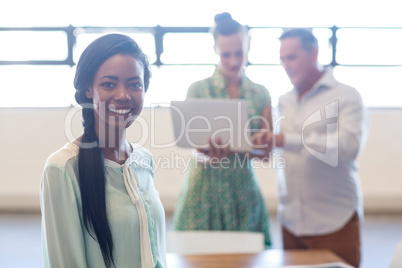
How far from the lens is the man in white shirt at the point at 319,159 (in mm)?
1783

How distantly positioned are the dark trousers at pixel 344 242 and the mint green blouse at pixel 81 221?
125 cm

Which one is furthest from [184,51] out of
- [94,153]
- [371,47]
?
[94,153]

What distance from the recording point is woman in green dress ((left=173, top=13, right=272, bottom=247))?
164 centimetres

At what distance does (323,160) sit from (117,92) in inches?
55.2

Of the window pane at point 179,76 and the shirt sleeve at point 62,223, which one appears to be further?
the window pane at point 179,76

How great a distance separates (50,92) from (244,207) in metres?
0.91

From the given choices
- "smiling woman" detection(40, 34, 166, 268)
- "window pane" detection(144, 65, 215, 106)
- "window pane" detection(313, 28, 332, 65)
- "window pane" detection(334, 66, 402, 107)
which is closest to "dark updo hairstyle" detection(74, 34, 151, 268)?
"smiling woman" detection(40, 34, 166, 268)

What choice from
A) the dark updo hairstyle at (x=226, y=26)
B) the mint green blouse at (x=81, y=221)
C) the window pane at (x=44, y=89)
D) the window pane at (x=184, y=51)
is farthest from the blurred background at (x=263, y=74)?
the mint green blouse at (x=81, y=221)

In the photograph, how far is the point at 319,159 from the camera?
1.85 m

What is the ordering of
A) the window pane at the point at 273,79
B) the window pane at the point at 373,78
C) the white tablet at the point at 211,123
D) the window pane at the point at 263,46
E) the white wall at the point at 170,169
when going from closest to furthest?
the white tablet at the point at 211,123 < the window pane at the point at 273,79 < the white wall at the point at 170,169 < the window pane at the point at 263,46 < the window pane at the point at 373,78

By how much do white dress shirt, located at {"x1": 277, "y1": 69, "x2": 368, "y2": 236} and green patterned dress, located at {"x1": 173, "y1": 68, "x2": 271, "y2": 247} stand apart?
0.22m

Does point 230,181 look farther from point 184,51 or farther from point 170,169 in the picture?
point 184,51

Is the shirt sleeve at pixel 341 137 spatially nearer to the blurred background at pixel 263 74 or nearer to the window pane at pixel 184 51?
the blurred background at pixel 263 74

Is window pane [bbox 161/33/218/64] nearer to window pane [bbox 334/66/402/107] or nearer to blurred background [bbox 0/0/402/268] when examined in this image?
blurred background [bbox 0/0/402/268]
